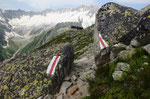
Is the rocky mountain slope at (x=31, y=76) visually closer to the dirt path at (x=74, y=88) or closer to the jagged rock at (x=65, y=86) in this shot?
the jagged rock at (x=65, y=86)

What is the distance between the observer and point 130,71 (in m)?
5.67

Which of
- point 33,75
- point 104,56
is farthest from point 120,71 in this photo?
point 33,75

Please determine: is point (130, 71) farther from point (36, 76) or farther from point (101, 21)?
point (101, 21)

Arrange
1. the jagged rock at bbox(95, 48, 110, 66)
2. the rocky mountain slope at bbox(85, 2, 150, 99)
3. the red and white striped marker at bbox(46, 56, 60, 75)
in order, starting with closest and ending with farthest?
1. the rocky mountain slope at bbox(85, 2, 150, 99)
2. the red and white striped marker at bbox(46, 56, 60, 75)
3. the jagged rock at bbox(95, 48, 110, 66)

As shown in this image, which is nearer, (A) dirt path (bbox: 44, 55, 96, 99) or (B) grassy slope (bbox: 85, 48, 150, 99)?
(B) grassy slope (bbox: 85, 48, 150, 99)

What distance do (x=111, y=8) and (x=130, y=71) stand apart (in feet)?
35.2

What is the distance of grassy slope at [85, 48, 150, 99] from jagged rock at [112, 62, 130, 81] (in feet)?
0.51

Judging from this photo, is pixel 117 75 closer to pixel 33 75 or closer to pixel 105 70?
pixel 105 70

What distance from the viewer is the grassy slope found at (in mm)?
4641

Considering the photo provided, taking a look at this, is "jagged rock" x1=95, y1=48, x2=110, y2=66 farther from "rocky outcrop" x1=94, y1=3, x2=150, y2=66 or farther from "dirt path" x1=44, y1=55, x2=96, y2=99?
"dirt path" x1=44, y1=55, x2=96, y2=99

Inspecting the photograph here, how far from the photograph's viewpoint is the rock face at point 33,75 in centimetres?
977

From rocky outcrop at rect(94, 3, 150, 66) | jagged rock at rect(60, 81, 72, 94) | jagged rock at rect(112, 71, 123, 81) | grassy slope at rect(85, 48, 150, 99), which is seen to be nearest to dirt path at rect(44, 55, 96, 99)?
jagged rock at rect(60, 81, 72, 94)

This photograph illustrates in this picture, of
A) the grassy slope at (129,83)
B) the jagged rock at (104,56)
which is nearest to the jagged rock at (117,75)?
the grassy slope at (129,83)

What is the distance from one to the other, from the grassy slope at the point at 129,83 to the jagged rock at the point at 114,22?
→ 523 centimetres
